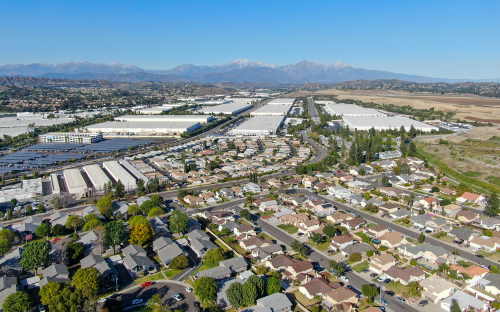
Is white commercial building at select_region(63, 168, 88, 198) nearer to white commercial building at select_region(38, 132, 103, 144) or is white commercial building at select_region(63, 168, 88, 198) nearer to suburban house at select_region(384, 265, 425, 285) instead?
white commercial building at select_region(38, 132, 103, 144)

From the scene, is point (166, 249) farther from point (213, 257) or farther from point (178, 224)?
point (213, 257)

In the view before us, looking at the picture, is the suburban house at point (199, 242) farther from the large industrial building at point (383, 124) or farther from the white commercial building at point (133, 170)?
the large industrial building at point (383, 124)

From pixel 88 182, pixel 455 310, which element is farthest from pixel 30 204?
pixel 455 310

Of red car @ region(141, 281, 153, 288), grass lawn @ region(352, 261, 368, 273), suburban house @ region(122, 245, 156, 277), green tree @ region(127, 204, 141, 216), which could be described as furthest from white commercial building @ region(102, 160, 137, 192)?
grass lawn @ region(352, 261, 368, 273)

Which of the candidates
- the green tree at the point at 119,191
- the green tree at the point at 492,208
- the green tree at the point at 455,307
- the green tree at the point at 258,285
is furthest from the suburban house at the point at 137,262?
the green tree at the point at 492,208

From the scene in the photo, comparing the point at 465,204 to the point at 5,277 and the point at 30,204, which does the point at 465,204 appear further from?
the point at 30,204

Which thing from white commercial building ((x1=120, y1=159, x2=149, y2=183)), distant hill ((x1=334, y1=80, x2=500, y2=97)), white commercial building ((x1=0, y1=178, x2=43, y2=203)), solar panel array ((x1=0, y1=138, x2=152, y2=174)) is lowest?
solar panel array ((x1=0, y1=138, x2=152, y2=174))
